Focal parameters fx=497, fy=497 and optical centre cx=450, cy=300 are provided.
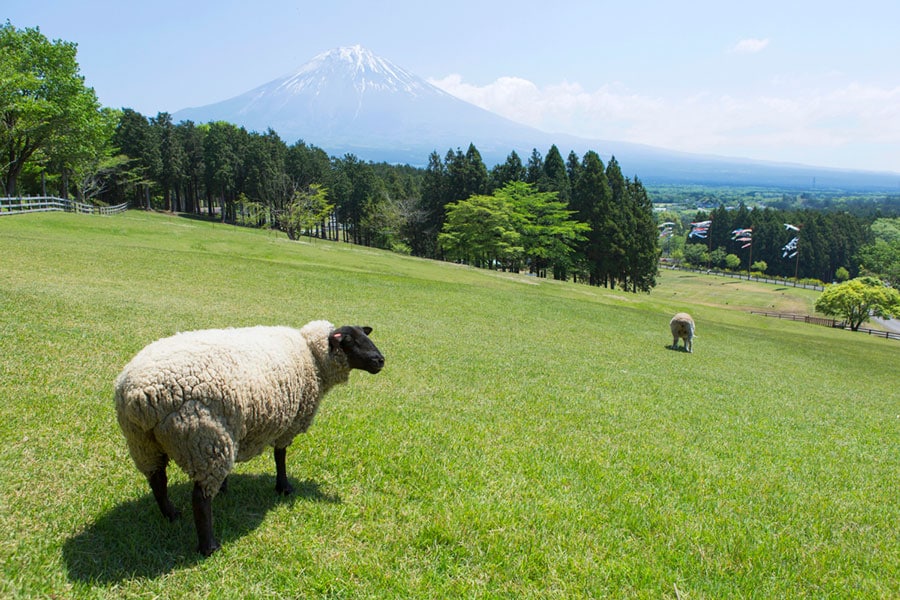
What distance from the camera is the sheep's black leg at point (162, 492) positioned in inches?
175

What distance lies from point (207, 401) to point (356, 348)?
178cm

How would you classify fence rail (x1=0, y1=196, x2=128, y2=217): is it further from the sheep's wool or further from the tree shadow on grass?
the sheep's wool

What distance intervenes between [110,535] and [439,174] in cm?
7183

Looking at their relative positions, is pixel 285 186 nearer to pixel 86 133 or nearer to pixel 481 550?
pixel 86 133

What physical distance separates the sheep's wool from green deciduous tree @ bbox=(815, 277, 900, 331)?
7373 cm

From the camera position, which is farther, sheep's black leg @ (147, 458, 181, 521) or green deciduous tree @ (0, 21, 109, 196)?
green deciduous tree @ (0, 21, 109, 196)

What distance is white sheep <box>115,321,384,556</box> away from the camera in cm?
400

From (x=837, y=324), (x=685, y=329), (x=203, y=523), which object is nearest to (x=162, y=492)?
(x=203, y=523)

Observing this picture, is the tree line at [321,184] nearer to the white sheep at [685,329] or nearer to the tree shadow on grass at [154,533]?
the white sheep at [685,329]

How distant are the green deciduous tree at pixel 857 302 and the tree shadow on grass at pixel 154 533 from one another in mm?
73765

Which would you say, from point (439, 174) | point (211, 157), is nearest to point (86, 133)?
point (211, 157)

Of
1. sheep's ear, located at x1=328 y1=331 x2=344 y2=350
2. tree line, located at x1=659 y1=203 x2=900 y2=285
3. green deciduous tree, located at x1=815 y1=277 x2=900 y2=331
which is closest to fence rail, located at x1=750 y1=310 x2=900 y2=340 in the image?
green deciduous tree, located at x1=815 y1=277 x2=900 y2=331

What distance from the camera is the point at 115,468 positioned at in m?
5.34

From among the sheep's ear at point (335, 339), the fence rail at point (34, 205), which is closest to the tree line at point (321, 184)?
the fence rail at point (34, 205)
